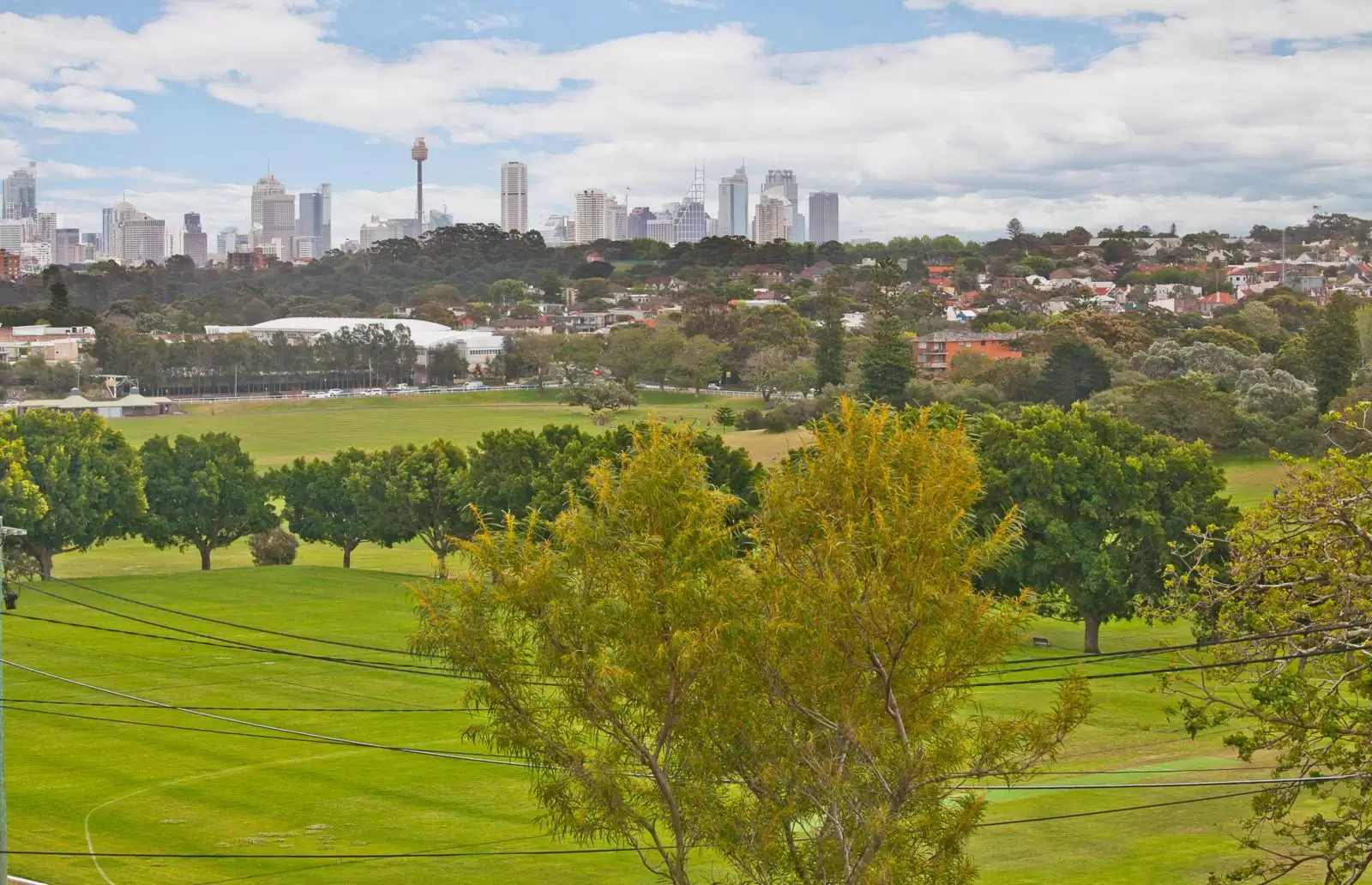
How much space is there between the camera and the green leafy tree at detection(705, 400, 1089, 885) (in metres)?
14.4

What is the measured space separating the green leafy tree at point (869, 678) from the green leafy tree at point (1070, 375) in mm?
75917

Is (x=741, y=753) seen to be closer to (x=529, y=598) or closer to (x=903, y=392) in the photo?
(x=529, y=598)

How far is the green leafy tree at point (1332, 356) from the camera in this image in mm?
82000

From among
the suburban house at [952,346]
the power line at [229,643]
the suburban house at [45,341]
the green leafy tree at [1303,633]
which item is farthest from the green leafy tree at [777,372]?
the green leafy tree at [1303,633]

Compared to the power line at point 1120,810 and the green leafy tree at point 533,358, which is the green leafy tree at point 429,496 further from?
the green leafy tree at point 533,358

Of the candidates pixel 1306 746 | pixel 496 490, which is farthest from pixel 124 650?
pixel 1306 746

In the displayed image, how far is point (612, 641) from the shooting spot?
15438 millimetres

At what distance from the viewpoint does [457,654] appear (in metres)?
15.4

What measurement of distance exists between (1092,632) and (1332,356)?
4682 cm

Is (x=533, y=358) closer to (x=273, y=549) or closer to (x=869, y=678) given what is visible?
(x=273, y=549)

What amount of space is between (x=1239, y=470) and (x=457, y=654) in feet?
202

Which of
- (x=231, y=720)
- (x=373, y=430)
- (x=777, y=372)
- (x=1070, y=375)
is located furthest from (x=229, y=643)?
(x=777, y=372)

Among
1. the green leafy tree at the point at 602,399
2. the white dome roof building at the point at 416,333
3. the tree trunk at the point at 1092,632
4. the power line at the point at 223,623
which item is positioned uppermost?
the white dome roof building at the point at 416,333

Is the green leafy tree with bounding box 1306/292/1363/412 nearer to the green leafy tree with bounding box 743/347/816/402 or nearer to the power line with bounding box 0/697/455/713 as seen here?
the green leafy tree with bounding box 743/347/816/402
